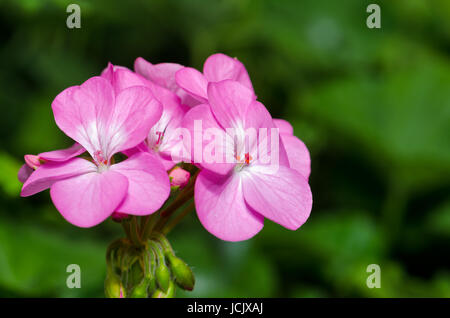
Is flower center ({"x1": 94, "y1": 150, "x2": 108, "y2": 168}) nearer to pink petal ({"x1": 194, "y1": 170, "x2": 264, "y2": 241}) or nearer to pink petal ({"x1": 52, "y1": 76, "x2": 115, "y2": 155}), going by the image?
pink petal ({"x1": 52, "y1": 76, "x2": 115, "y2": 155})

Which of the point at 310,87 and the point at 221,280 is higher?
the point at 310,87

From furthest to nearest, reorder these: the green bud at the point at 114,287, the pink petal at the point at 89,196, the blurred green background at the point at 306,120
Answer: the blurred green background at the point at 306,120, the green bud at the point at 114,287, the pink petal at the point at 89,196

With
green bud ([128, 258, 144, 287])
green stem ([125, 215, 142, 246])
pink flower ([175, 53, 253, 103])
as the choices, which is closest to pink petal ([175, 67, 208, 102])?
pink flower ([175, 53, 253, 103])

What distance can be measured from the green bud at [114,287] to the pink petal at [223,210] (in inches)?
10.7

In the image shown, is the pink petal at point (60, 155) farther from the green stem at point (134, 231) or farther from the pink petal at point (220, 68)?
the pink petal at point (220, 68)

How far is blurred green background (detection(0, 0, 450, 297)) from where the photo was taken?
2303mm

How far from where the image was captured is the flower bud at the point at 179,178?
100 cm

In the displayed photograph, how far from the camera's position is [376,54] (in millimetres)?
3525

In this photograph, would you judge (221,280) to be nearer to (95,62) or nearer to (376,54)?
(95,62)

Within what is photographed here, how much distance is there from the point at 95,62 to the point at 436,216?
1.94m

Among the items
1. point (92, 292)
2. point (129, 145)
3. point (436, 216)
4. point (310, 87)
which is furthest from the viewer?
point (310, 87)

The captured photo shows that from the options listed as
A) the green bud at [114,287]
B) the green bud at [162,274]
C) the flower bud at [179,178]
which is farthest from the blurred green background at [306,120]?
the flower bud at [179,178]

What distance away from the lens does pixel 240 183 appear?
1030mm
